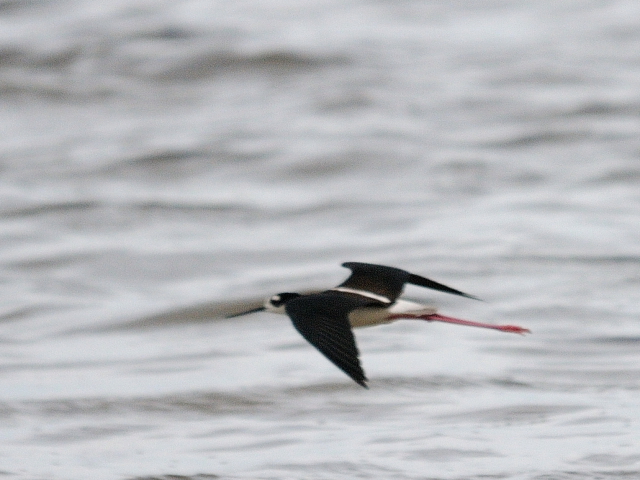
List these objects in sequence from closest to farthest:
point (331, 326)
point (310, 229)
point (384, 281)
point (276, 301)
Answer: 1. point (331, 326)
2. point (276, 301)
3. point (384, 281)
4. point (310, 229)

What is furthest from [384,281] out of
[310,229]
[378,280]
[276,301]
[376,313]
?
[310,229]

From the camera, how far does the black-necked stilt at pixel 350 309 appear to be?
471 cm

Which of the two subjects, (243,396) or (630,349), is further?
(630,349)

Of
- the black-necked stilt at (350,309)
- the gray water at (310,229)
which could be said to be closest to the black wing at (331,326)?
the black-necked stilt at (350,309)

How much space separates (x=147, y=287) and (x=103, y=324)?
106 centimetres

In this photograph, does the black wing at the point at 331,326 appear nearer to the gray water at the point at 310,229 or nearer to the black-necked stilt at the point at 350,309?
the black-necked stilt at the point at 350,309

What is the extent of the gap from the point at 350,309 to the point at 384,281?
0.88 meters

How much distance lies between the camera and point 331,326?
4.89 m

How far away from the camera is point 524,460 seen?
6.21 m

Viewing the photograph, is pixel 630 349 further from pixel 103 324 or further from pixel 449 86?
pixel 449 86

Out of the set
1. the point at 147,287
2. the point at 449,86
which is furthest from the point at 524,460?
the point at 449,86

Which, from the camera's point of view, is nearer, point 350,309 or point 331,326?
point 331,326

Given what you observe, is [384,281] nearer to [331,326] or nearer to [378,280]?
[378,280]

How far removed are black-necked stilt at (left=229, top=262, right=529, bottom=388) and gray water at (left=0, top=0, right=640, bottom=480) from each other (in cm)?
79
